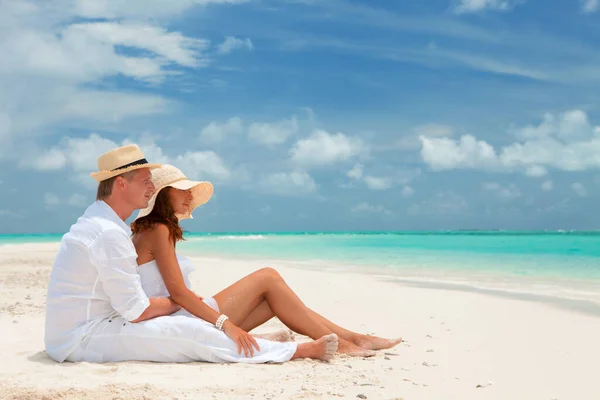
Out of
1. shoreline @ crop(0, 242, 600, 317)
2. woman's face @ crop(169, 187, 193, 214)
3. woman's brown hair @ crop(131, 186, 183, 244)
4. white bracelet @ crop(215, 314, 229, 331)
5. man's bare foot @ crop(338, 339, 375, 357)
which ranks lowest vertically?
shoreline @ crop(0, 242, 600, 317)

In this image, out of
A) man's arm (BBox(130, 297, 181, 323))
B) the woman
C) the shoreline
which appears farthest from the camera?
the shoreline

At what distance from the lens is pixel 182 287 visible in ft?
15.2

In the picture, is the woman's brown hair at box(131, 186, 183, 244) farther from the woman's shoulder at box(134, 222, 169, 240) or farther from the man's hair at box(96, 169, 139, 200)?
the man's hair at box(96, 169, 139, 200)

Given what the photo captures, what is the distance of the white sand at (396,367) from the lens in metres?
4.00

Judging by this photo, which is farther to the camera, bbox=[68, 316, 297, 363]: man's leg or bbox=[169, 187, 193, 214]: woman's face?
Result: bbox=[169, 187, 193, 214]: woman's face

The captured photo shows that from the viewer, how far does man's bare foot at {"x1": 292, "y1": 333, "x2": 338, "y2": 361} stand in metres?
4.87

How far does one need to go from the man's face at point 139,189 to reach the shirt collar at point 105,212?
0.49 feet

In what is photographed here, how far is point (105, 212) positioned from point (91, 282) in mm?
526

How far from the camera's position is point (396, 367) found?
4.95m

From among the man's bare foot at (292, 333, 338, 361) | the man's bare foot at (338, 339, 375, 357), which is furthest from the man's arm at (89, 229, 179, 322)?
the man's bare foot at (338, 339, 375, 357)

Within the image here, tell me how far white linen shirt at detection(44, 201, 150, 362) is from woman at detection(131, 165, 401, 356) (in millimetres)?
244

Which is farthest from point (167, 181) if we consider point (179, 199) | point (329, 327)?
point (329, 327)

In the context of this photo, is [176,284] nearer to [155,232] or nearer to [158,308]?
[158,308]

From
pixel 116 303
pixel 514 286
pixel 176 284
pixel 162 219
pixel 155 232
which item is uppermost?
pixel 162 219
